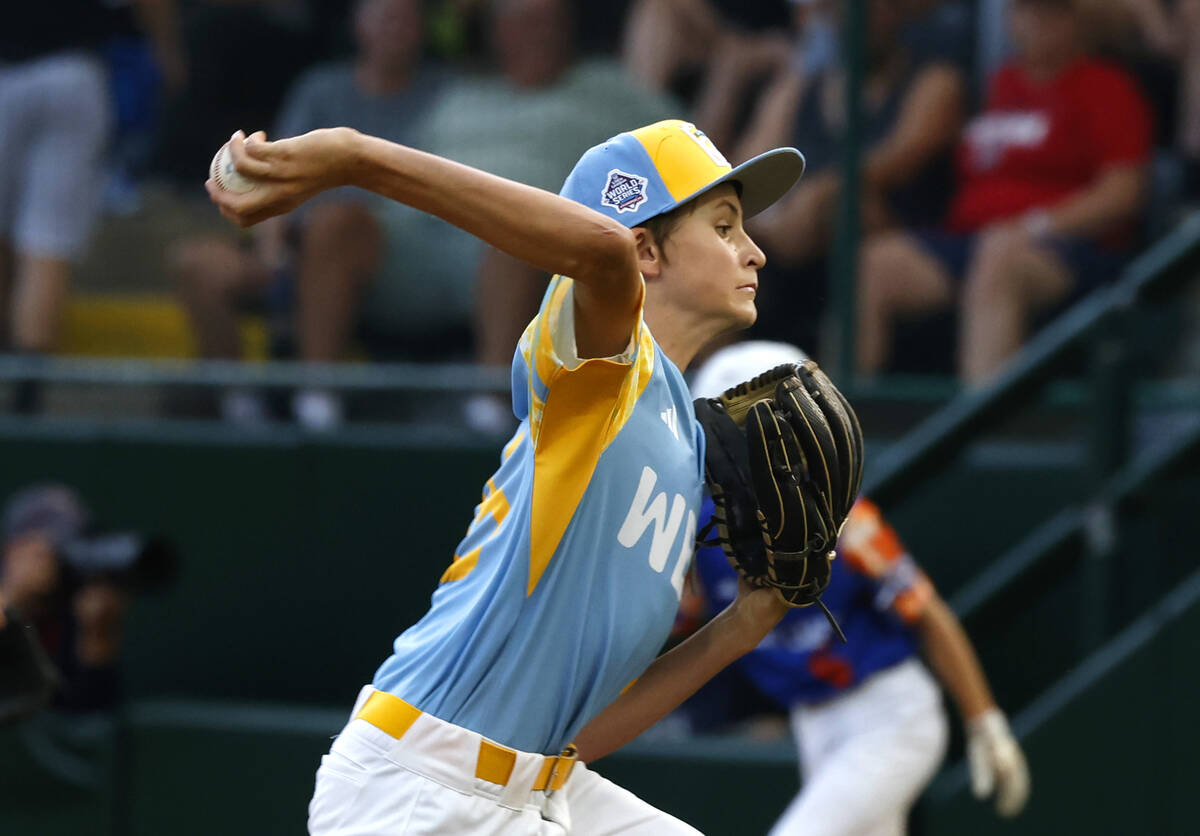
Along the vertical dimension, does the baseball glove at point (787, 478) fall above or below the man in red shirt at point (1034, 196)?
below

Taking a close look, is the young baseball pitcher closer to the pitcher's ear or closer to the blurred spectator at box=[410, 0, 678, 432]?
the pitcher's ear

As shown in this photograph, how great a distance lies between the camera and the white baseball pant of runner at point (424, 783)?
254 centimetres

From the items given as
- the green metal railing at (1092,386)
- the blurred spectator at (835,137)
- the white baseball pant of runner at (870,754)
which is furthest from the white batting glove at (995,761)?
the blurred spectator at (835,137)

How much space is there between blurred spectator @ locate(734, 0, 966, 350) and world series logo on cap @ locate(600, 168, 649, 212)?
3.17 meters

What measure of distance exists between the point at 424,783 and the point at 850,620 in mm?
2318

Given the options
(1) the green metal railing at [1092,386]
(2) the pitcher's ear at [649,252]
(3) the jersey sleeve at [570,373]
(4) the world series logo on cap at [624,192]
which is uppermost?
(4) the world series logo on cap at [624,192]

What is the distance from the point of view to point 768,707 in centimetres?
561

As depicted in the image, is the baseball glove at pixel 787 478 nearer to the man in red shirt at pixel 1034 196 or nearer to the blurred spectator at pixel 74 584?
the man in red shirt at pixel 1034 196

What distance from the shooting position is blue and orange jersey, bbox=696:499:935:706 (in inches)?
180

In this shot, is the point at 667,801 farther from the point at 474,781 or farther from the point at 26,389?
the point at 26,389

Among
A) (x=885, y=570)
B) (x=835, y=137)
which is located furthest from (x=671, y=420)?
(x=835, y=137)

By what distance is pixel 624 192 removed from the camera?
262cm

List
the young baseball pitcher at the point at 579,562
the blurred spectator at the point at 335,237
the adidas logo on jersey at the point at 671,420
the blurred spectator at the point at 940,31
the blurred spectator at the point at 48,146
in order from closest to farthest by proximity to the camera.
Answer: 1. the young baseball pitcher at the point at 579,562
2. the adidas logo on jersey at the point at 671,420
3. the blurred spectator at the point at 940,31
4. the blurred spectator at the point at 335,237
5. the blurred spectator at the point at 48,146

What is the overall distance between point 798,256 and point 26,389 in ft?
9.85
